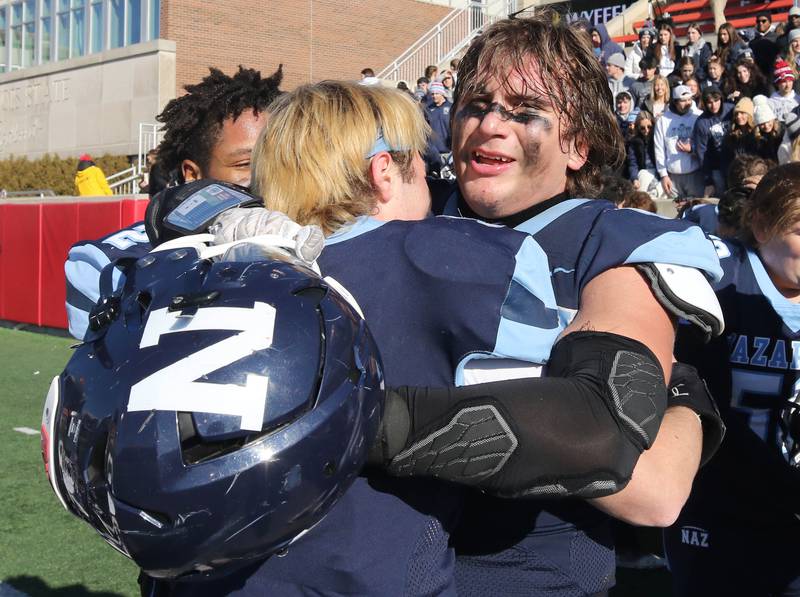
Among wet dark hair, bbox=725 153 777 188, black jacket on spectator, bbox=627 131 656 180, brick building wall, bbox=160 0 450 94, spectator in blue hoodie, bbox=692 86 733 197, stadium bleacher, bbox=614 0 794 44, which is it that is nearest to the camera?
wet dark hair, bbox=725 153 777 188

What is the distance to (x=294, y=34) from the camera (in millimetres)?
26438

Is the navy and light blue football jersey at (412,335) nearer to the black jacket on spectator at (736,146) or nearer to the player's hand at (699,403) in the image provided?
the player's hand at (699,403)

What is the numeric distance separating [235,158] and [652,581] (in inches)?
123

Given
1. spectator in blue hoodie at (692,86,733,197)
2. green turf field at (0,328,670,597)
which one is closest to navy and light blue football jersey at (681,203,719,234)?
green turf field at (0,328,670,597)

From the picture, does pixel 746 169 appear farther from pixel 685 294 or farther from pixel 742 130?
pixel 685 294

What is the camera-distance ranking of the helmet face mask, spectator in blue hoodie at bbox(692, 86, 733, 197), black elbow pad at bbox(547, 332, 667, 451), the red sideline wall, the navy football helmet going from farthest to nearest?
1. the red sideline wall
2. spectator in blue hoodie at bbox(692, 86, 733, 197)
3. the helmet face mask
4. black elbow pad at bbox(547, 332, 667, 451)
5. the navy football helmet

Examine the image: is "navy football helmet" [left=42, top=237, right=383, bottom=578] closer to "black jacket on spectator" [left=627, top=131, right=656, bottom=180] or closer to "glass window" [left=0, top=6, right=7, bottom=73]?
"black jacket on spectator" [left=627, top=131, right=656, bottom=180]

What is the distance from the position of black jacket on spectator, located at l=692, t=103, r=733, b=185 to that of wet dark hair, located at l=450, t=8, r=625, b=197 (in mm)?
7882

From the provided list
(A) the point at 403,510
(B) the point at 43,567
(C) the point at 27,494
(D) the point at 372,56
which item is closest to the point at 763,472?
(A) the point at 403,510

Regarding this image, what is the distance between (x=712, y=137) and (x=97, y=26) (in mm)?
21525

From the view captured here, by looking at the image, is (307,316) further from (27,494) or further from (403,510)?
(27,494)

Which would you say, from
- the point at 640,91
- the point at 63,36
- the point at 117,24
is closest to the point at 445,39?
the point at 117,24

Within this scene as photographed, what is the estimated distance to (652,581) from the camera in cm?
467

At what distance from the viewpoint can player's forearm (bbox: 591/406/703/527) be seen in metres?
1.45
